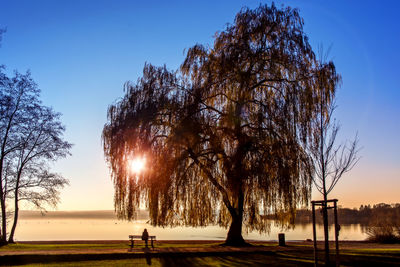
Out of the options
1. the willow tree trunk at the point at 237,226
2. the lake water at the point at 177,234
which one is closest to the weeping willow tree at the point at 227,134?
the willow tree trunk at the point at 237,226

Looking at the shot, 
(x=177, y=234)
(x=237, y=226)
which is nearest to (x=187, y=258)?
(x=237, y=226)

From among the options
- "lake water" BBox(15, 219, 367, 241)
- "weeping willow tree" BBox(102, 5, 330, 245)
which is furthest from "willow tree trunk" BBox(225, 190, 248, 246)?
"lake water" BBox(15, 219, 367, 241)

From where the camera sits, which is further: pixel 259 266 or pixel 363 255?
pixel 363 255

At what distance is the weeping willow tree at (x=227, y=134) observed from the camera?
53.4ft

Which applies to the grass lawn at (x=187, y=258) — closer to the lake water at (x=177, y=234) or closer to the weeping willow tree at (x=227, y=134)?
the weeping willow tree at (x=227, y=134)

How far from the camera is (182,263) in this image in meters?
13.1

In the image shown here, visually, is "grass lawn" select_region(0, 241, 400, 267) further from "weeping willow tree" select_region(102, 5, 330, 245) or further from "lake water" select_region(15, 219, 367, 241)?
"lake water" select_region(15, 219, 367, 241)

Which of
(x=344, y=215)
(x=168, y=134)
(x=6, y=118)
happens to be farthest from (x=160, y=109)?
(x=344, y=215)

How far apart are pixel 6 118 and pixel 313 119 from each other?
17.6m

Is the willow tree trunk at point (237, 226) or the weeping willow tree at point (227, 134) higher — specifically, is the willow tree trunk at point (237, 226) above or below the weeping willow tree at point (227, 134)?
below

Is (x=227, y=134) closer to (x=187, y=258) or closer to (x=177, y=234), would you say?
(x=187, y=258)

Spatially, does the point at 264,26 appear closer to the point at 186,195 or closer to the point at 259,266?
the point at 186,195

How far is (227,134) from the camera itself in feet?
58.5

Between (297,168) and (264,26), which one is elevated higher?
(264,26)
